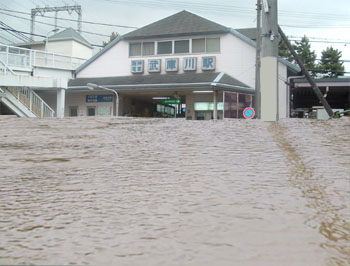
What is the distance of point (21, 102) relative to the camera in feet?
47.4

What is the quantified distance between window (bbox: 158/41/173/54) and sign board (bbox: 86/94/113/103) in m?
3.78

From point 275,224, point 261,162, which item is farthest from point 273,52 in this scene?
point 275,224

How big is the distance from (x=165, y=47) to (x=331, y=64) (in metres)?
24.1

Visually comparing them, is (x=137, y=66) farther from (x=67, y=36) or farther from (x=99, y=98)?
(x=67, y=36)

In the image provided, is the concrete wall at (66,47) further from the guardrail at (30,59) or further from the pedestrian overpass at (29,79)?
the pedestrian overpass at (29,79)

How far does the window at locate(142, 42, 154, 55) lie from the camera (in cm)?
1992

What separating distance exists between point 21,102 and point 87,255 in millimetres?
15367

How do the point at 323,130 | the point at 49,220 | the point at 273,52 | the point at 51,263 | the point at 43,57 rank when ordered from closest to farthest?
the point at 51,263
the point at 49,220
the point at 323,130
the point at 273,52
the point at 43,57

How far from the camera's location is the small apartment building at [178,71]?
17.0 metres

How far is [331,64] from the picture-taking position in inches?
1447

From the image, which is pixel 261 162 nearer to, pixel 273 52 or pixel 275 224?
pixel 275 224

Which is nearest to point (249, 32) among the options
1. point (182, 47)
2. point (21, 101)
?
point (182, 47)

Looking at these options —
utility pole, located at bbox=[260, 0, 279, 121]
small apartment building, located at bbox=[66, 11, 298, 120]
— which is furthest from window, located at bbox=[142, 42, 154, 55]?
utility pole, located at bbox=[260, 0, 279, 121]

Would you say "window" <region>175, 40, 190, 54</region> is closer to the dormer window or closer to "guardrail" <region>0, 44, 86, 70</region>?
the dormer window
